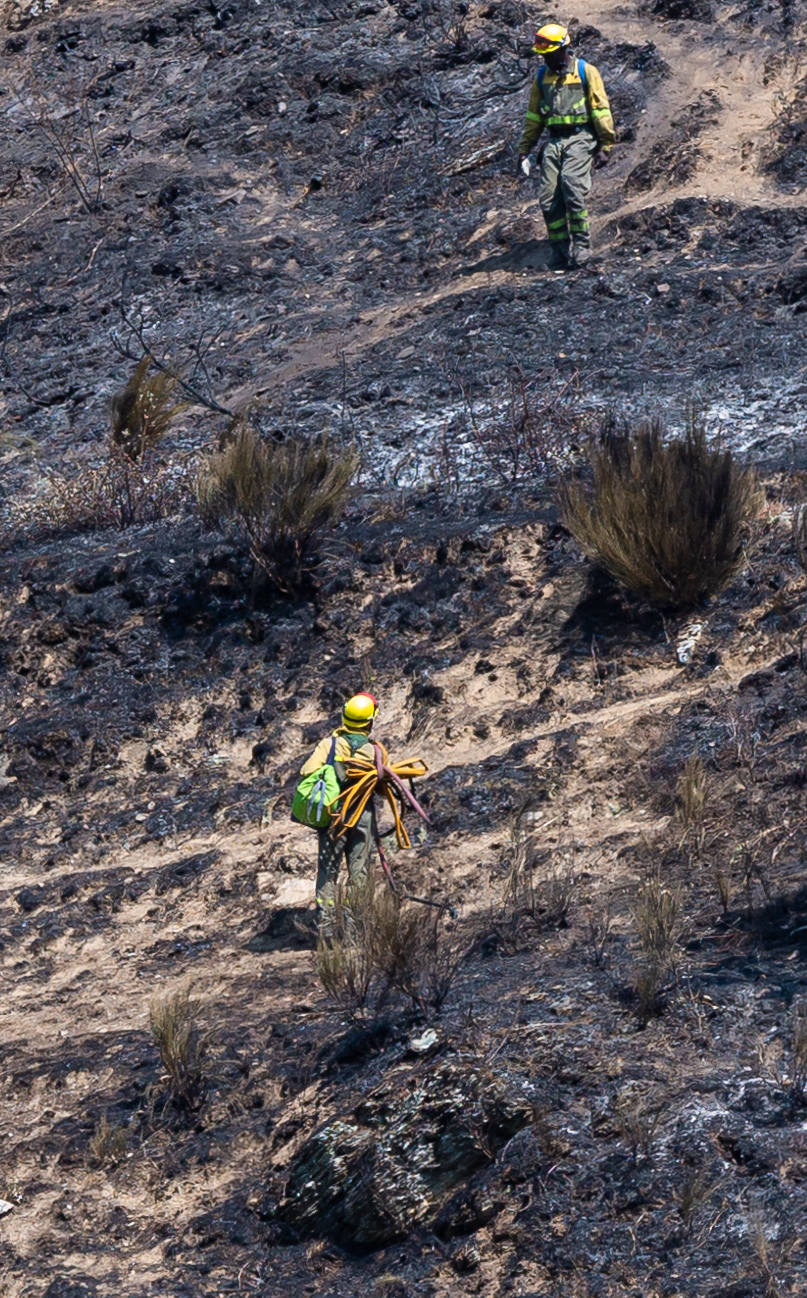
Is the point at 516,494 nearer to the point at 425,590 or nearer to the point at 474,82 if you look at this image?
the point at 425,590

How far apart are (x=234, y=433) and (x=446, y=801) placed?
3530mm

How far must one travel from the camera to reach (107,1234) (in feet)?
16.5

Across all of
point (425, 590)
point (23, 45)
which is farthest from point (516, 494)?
point (23, 45)

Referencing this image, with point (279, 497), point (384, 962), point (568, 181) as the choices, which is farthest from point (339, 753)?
point (568, 181)

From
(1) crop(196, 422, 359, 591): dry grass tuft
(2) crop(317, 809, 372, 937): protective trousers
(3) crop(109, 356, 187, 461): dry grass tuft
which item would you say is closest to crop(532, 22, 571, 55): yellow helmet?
(3) crop(109, 356, 187, 461): dry grass tuft

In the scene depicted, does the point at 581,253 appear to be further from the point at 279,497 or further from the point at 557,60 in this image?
the point at 279,497

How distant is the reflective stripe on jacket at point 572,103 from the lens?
36.2 ft

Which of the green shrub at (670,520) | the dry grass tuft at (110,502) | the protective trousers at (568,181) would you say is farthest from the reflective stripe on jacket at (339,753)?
the protective trousers at (568,181)

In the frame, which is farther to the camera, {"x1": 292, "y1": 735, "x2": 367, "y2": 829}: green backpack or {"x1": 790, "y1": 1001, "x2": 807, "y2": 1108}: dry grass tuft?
{"x1": 292, "y1": 735, "x2": 367, "y2": 829}: green backpack

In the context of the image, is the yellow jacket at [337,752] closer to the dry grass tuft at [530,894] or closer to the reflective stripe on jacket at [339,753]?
the reflective stripe on jacket at [339,753]

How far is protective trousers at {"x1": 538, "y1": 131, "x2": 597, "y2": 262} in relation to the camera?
11.0 metres

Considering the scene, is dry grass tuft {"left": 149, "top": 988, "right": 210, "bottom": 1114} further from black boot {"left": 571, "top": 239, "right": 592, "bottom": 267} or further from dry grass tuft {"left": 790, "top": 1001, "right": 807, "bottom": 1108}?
black boot {"left": 571, "top": 239, "right": 592, "bottom": 267}

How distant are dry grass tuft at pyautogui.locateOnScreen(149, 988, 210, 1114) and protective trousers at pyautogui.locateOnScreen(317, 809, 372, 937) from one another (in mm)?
892

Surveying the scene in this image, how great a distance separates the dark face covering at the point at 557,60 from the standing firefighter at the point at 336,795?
6.19m
